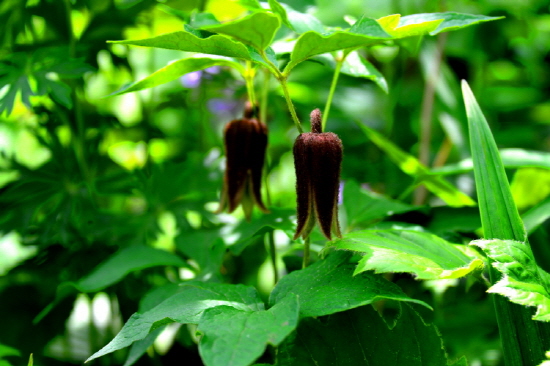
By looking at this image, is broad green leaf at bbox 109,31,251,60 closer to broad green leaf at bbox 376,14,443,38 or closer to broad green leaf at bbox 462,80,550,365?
broad green leaf at bbox 376,14,443,38

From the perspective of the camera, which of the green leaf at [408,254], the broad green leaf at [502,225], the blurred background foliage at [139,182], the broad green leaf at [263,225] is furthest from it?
the blurred background foliage at [139,182]

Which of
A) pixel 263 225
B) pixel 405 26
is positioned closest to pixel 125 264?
Result: pixel 263 225

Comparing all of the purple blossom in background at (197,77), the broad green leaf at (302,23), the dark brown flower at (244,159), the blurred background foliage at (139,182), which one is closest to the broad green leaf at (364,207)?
the blurred background foliage at (139,182)

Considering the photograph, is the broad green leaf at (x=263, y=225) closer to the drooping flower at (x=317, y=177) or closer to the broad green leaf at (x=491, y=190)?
the drooping flower at (x=317, y=177)

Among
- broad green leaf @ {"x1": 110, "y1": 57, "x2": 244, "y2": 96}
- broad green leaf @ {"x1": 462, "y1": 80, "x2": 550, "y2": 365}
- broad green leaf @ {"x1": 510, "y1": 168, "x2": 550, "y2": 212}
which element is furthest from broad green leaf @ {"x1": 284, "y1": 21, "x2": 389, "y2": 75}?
broad green leaf @ {"x1": 510, "y1": 168, "x2": 550, "y2": 212}

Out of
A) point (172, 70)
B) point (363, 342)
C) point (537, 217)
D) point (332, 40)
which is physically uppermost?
point (332, 40)

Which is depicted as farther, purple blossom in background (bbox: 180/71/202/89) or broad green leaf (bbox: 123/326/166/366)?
purple blossom in background (bbox: 180/71/202/89)

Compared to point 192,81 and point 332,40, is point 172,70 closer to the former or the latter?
point 332,40
